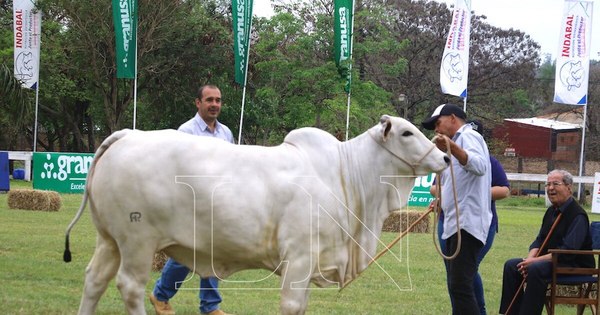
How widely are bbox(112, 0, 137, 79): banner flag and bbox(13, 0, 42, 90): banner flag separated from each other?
8.77 m

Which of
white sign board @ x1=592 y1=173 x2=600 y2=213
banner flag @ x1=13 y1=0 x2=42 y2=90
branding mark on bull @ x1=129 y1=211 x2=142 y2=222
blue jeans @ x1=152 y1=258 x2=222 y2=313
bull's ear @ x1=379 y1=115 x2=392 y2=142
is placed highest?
banner flag @ x1=13 y1=0 x2=42 y2=90

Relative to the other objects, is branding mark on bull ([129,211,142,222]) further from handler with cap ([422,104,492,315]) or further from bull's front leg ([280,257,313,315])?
handler with cap ([422,104,492,315])

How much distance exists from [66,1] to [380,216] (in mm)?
35093

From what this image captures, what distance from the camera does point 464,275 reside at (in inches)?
266

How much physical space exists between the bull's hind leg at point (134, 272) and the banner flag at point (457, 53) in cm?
2566

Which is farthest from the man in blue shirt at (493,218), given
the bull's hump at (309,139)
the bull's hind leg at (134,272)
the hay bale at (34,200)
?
the hay bale at (34,200)

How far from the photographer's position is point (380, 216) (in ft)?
21.3

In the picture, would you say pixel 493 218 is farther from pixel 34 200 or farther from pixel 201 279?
pixel 34 200

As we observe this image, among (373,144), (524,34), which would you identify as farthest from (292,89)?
(373,144)

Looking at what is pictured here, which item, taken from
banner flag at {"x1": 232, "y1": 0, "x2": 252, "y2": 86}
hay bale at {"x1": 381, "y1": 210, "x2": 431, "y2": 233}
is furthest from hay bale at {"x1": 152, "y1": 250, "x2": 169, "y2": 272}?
banner flag at {"x1": 232, "y1": 0, "x2": 252, "y2": 86}

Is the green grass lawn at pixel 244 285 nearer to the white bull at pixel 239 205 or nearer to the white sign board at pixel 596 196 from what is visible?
the white bull at pixel 239 205

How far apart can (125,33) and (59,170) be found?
5.13m

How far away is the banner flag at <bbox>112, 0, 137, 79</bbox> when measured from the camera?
23672mm

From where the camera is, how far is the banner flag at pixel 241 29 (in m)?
24.0
